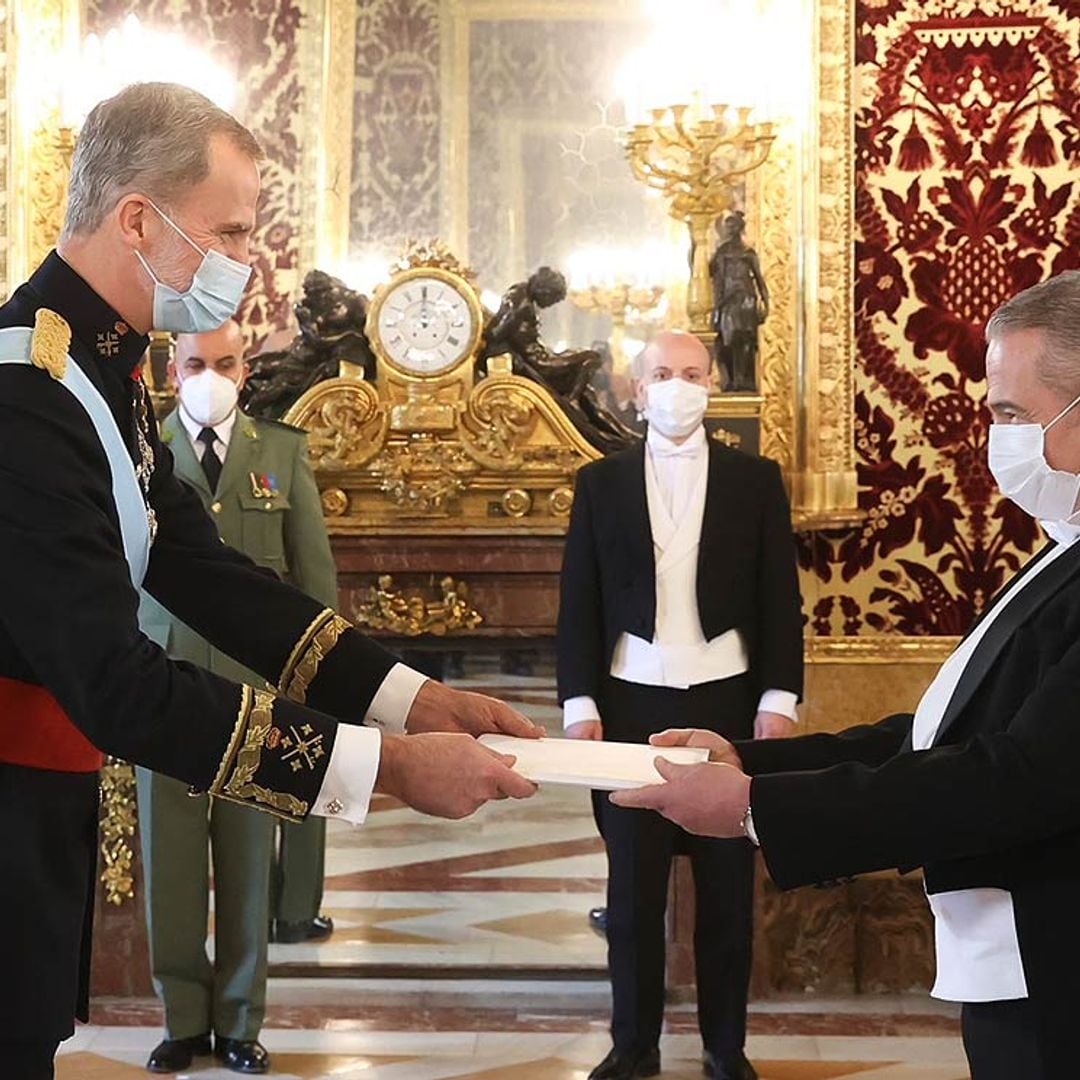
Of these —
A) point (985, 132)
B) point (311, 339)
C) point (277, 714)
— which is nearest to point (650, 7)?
point (985, 132)

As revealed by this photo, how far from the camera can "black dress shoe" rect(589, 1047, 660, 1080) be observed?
396cm

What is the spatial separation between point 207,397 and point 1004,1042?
9.09 feet

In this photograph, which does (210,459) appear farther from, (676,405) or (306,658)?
(306,658)

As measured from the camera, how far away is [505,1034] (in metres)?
4.32

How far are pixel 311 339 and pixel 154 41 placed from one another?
989mm

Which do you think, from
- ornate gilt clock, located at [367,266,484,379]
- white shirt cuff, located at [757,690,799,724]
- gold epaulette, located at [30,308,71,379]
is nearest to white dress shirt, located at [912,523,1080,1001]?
gold epaulette, located at [30,308,71,379]

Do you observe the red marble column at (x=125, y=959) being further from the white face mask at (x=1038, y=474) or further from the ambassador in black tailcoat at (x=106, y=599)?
the white face mask at (x=1038, y=474)

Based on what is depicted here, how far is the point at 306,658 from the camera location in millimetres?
2580

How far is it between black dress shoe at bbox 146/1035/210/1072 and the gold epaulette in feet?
7.73

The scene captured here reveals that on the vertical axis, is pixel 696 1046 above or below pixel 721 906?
below

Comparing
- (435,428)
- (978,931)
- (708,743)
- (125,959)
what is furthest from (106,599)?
(435,428)

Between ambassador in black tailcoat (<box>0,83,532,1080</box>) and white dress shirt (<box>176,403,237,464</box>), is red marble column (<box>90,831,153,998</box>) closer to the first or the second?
white dress shirt (<box>176,403,237,464</box>)

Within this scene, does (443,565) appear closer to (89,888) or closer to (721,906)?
(721,906)

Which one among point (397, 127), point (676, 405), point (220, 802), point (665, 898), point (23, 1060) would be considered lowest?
point (665, 898)
